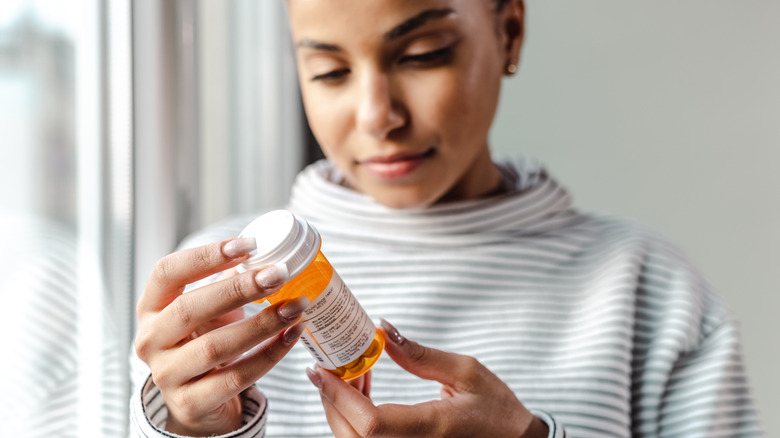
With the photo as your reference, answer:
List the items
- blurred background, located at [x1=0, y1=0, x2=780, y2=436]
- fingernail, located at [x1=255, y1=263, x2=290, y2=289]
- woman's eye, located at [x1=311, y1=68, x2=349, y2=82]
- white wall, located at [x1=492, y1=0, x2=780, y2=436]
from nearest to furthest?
fingernail, located at [x1=255, y1=263, x2=290, y2=289], blurred background, located at [x1=0, y1=0, x2=780, y2=436], woman's eye, located at [x1=311, y1=68, x2=349, y2=82], white wall, located at [x1=492, y1=0, x2=780, y2=436]

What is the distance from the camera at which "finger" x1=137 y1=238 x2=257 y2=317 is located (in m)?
0.57

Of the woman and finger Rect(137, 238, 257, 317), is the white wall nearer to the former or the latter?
the woman

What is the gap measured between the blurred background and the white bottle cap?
12.4 inches

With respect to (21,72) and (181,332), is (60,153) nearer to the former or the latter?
(21,72)

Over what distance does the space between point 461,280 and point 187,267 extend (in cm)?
46

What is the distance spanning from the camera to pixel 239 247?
0.57 meters

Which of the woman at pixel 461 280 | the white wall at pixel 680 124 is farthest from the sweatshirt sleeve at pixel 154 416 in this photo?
the white wall at pixel 680 124

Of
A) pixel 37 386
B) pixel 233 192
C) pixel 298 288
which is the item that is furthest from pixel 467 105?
pixel 233 192

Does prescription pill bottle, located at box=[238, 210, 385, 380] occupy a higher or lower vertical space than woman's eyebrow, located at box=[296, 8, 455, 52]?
lower

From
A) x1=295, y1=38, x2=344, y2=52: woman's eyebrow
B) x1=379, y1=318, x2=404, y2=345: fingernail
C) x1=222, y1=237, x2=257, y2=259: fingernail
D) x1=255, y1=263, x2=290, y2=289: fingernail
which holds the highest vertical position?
x1=295, y1=38, x2=344, y2=52: woman's eyebrow

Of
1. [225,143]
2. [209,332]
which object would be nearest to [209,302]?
[209,332]

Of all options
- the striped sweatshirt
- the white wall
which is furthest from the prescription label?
the white wall

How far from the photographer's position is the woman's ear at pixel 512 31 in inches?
37.9

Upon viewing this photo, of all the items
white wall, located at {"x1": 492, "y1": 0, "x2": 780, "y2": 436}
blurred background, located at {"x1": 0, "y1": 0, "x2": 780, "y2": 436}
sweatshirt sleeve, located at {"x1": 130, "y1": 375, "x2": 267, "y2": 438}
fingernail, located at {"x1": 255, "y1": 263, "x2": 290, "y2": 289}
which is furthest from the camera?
white wall, located at {"x1": 492, "y1": 0, "x2": 780, "y2": 436}
